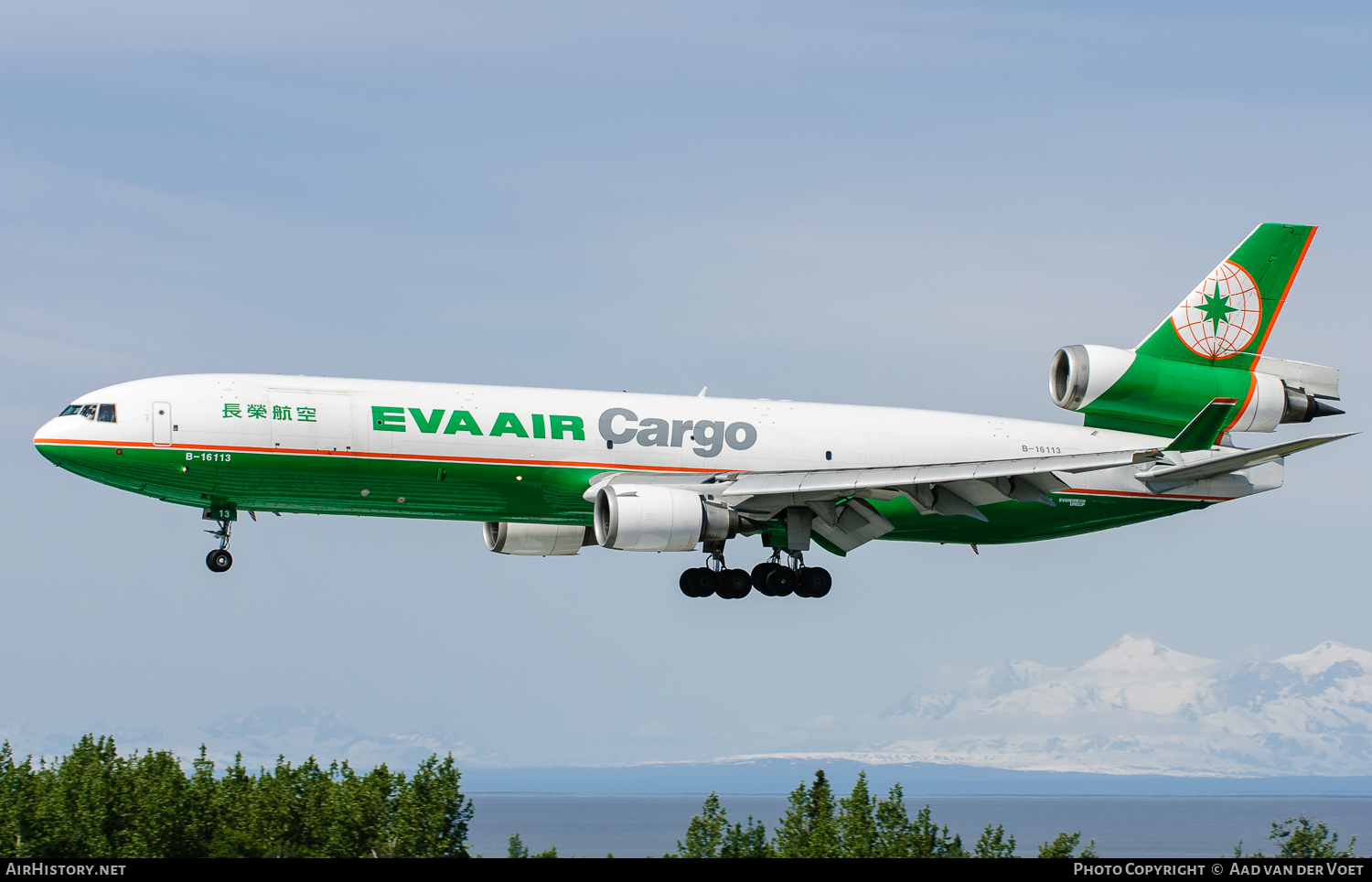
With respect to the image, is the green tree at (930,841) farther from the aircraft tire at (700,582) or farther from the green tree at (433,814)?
the aircraft tire at (700,582)

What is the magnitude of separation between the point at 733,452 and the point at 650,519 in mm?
5244

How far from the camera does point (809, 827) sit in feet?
257

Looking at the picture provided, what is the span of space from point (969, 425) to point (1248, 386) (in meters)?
9.78

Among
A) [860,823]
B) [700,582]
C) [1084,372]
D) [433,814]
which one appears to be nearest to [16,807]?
[433,814]

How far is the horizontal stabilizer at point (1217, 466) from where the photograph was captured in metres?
38.3

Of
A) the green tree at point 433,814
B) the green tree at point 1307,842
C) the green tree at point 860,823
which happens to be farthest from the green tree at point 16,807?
the green tree at point 1307,842

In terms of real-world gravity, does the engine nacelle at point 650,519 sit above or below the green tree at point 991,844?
above

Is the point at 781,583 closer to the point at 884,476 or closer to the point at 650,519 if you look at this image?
the point at 884,476

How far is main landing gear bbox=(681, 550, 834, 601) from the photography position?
43.9m

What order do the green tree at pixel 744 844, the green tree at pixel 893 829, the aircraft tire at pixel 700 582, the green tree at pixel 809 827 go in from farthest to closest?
the green tree at pixel 744 844 < the green tree at pixel 893 829 < the green tree at pixel 809 827 < the aircraft tire at pixel 700 582

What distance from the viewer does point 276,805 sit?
76.7 metres

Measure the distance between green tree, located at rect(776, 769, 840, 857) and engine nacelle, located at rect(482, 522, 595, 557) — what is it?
2885 cm
